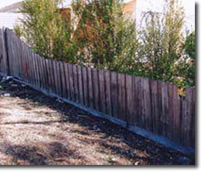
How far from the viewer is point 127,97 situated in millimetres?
4867

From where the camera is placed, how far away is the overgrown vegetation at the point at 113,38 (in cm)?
511

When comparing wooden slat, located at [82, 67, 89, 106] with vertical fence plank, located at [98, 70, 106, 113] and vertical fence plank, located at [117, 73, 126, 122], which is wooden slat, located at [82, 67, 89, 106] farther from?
vertical fence plank, located at [117, 73, 126, 122]

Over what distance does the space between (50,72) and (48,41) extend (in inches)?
40.5

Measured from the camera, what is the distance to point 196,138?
3.76m

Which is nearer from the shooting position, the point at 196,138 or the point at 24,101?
the point at 196,138

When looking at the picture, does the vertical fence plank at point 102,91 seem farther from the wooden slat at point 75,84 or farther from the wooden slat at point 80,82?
the wooden slat at point 75,84

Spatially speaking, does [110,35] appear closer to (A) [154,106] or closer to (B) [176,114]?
(A) [154,106]

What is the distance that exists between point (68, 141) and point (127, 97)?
1.14 meters

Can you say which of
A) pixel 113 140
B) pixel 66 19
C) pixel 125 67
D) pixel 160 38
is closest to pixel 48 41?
pixel 66 19

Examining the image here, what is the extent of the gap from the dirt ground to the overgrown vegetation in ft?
3.95

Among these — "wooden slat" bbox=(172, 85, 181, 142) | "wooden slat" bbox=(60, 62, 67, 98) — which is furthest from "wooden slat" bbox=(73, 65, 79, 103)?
"wooden slat" bbox=(172, 85, 181, 142)

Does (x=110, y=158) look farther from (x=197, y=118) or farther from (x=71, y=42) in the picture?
(x=71, y=42)

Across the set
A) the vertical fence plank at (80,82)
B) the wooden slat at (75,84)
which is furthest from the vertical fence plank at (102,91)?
the wooden slat at (75,84)

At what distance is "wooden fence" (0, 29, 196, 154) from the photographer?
4.02 metres
